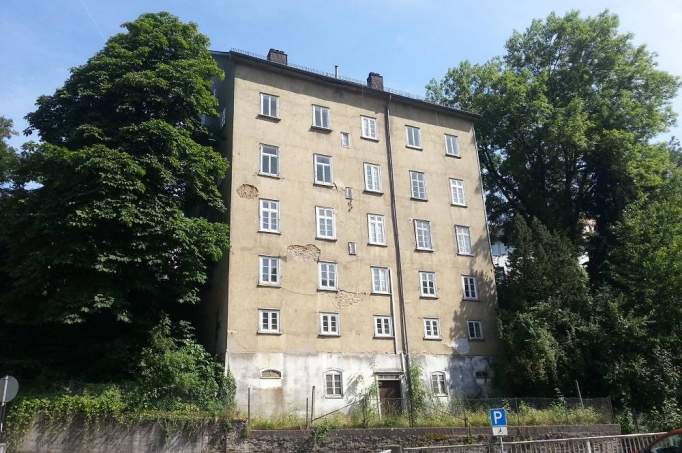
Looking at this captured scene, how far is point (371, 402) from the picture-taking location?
2547 centimetres

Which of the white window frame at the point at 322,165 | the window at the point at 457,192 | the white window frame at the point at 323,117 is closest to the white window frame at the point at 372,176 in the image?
the white window frame at the point at 322,165

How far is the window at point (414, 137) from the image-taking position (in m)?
33.4

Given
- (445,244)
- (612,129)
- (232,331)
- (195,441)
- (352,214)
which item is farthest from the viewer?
(612,129)

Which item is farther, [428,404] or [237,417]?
[428,404]

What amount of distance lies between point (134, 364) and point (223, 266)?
19.7ft

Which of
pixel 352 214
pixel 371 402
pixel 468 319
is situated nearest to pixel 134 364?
pixel 371 402

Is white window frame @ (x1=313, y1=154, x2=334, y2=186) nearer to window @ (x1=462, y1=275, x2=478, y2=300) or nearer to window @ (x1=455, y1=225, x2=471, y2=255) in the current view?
window @ (x1=455, y1=225, x2=471, y2=255)

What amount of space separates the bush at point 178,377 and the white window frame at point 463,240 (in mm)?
15456

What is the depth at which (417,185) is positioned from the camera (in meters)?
32.3

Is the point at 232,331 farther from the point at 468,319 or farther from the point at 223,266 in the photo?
the point at 468,319

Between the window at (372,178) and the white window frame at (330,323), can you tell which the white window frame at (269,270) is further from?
the window at (372,178)

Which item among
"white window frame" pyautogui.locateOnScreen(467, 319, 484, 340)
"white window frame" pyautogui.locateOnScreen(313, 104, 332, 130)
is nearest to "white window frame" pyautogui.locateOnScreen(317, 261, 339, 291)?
"white window frame" pyautogui.locateOnScreen(313, 104, 332, 130)

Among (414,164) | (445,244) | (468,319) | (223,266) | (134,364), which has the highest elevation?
(414,164)

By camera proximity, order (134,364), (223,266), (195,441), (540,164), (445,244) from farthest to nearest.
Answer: (540,164)
(445,244)
(223,266)
(134,364)
(195,441)
